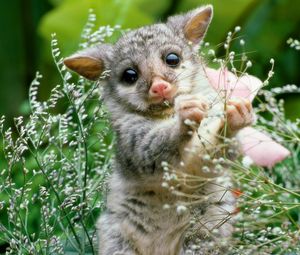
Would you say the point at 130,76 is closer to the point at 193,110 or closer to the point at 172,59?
the point at 172,59

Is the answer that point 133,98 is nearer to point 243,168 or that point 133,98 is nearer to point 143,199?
point 143,199

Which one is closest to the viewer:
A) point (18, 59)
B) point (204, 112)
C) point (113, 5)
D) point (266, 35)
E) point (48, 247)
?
point (204, 112)

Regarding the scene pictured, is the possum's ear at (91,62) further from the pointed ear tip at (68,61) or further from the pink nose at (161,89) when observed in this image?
the pink nose at (161,89)

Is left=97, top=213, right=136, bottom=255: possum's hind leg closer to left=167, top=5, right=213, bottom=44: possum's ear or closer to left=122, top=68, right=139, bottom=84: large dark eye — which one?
left=122, top=68, right=139, bottom=84: large dark eye

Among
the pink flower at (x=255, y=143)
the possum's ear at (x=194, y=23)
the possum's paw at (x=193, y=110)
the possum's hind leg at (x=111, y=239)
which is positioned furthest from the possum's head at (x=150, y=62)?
the possum's hind leg at (x=111, y=239)

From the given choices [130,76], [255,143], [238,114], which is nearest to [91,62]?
[130,76]

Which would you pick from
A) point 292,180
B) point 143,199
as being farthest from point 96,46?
point 292,180
